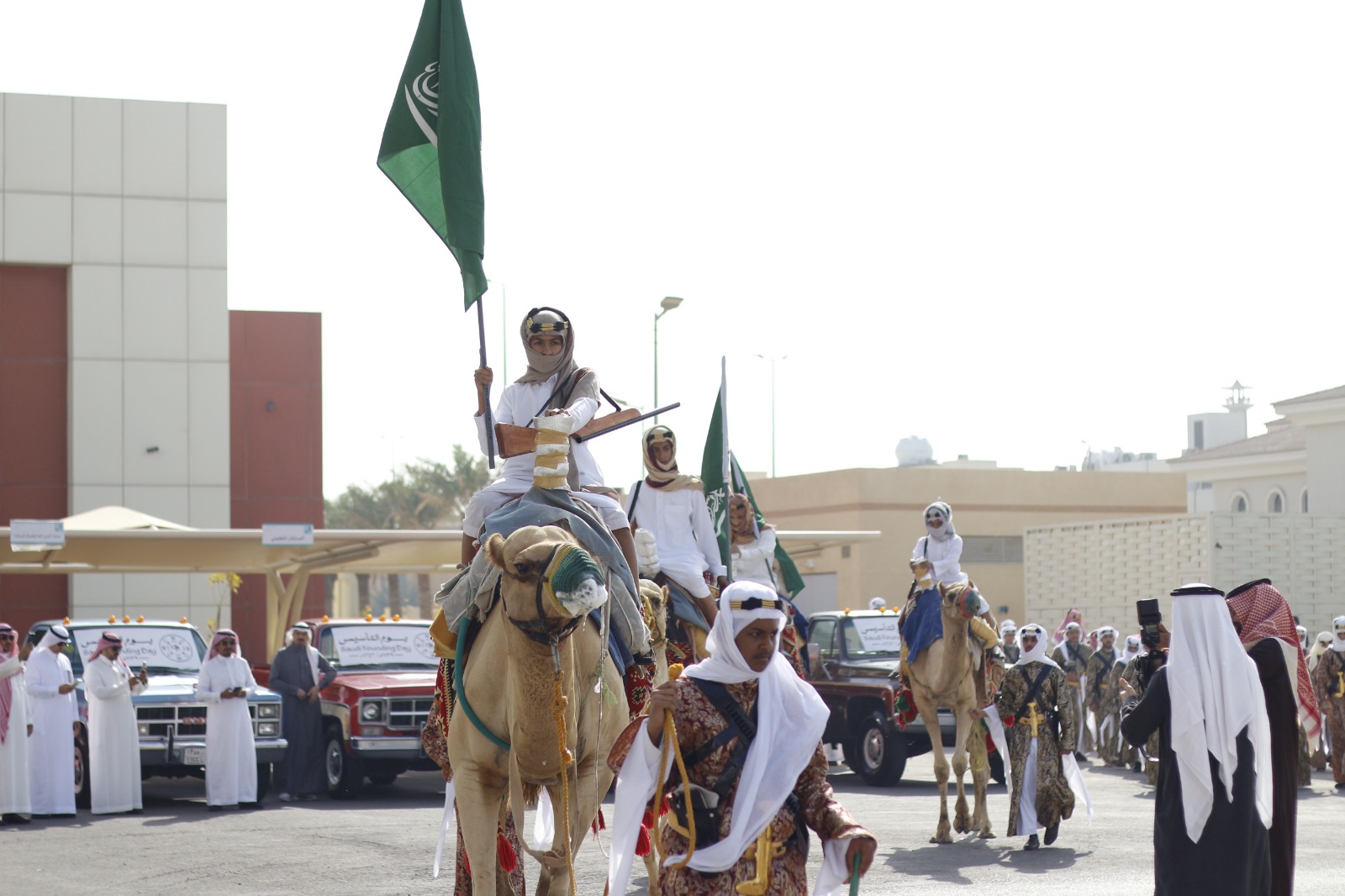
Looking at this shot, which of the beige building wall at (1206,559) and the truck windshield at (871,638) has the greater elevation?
the beige building wall at (1206,559)

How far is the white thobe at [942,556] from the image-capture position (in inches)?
613

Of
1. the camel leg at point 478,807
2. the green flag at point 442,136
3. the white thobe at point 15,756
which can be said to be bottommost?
the white thobe at point 15,756

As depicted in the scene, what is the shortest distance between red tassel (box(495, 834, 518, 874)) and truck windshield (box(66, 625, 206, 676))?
13.3m

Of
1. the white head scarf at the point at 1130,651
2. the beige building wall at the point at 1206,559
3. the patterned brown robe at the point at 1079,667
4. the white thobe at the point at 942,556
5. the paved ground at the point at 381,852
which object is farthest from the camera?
the beige building wall at the point at 1206,559

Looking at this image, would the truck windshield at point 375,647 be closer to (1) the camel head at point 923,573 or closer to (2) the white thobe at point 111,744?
(2) the white thobe at point 111,744

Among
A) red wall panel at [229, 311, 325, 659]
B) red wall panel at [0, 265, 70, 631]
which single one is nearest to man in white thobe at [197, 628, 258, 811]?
red wall panel at [0, 265, 70, 631]

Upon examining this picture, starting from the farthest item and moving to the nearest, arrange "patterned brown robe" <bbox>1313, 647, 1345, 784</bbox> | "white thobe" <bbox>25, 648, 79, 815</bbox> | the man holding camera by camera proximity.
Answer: "patterned brown robe" <bbox>1313, 647, 1345, 784</bbox>, "white thobe" <bbox>25, 648, 79, 815</bbox>, the man holding camera

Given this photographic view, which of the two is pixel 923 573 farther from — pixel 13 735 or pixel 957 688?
pixel 13 735

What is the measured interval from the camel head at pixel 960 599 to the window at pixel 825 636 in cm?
664

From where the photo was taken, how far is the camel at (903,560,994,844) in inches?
585

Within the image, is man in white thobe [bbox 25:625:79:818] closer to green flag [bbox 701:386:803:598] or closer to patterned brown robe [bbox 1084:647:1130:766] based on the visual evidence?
green flag [bbox 701:386:803:598]

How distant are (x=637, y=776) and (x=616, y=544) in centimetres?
260

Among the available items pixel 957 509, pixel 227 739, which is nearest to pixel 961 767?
pixel 227 739

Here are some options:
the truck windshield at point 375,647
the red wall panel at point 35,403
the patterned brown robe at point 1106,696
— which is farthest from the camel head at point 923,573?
the red wall panel at point 35,403
